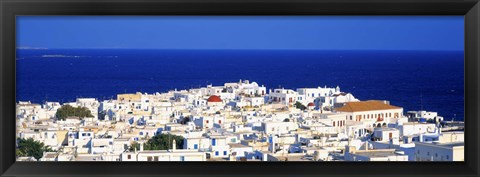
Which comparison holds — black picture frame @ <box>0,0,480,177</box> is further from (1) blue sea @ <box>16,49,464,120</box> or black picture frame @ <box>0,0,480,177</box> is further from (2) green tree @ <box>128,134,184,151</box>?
(1) blue sea @ <box>16,49,464,120</box>

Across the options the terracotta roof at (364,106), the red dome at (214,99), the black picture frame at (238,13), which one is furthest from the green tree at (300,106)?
the black picture frame at (238,13)

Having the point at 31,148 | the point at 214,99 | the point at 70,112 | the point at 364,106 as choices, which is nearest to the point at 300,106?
the point at 364,106

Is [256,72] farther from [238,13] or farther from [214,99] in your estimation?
[238,13]

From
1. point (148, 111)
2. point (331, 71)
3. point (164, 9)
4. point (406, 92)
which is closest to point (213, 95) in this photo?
point (148, 111)

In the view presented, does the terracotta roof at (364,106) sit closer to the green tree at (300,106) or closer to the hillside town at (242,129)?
the hillside town at (242,129)
